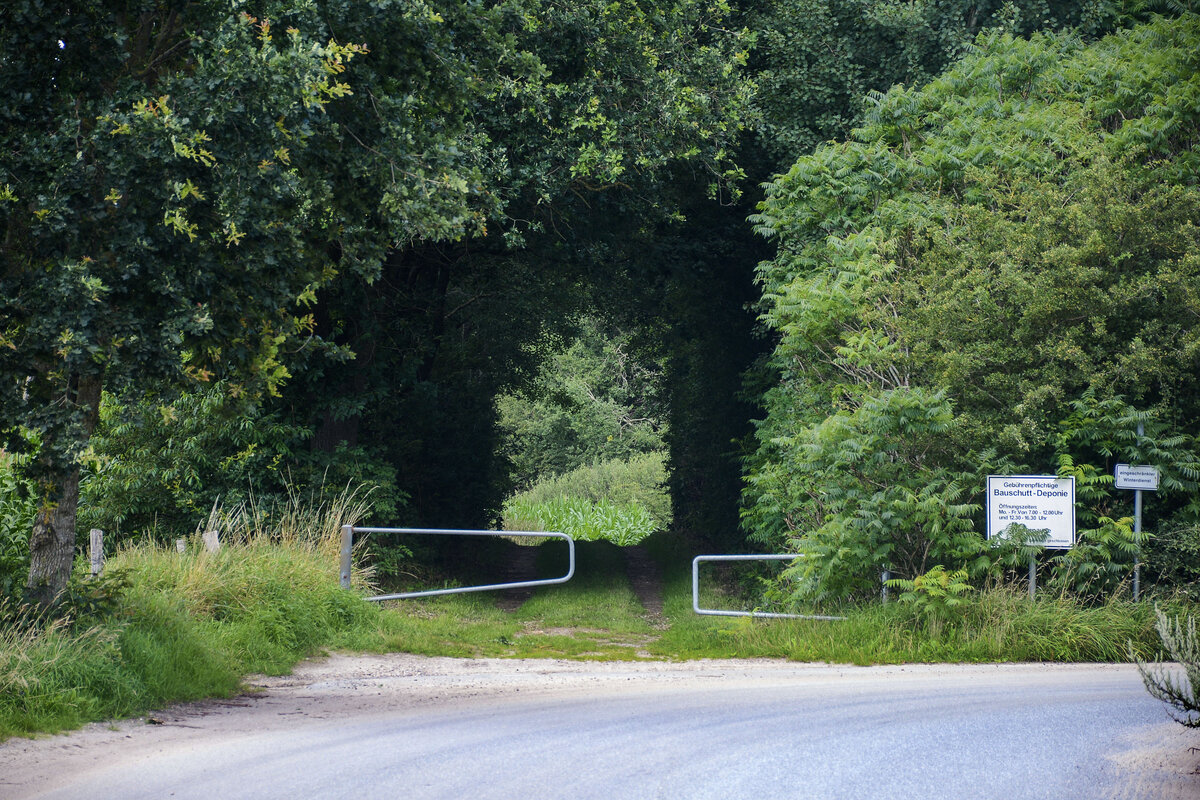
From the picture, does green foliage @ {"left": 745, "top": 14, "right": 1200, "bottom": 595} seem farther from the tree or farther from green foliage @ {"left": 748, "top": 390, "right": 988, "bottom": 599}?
the tree

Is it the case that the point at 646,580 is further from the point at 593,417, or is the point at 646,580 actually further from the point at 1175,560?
the point at 593,417

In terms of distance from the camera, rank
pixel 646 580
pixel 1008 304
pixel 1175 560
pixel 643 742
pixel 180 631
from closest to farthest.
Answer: pixel 643 742 < pixel 180 631 < pixel 1175 560 < pixel 1008 304 < pixel 646 580

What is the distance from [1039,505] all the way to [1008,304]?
8.54ft

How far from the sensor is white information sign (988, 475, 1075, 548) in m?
12.4

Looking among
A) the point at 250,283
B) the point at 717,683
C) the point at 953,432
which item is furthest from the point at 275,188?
the point at 953,432

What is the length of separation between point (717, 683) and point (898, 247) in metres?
7.70

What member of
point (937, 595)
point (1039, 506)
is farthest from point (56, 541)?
point (1039, 506)

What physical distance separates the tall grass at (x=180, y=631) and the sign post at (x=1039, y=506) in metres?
7.20

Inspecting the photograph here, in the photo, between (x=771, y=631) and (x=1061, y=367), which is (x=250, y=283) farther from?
(x=1061, y=367)

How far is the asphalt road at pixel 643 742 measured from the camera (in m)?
6.61

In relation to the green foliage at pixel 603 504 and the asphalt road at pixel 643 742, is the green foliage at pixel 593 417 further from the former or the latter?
the asphalt road at pixel 643 742

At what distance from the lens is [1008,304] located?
44.7 ft

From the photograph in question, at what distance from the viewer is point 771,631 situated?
12953mm

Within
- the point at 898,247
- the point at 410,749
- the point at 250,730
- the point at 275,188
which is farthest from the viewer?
the point at 898,247
